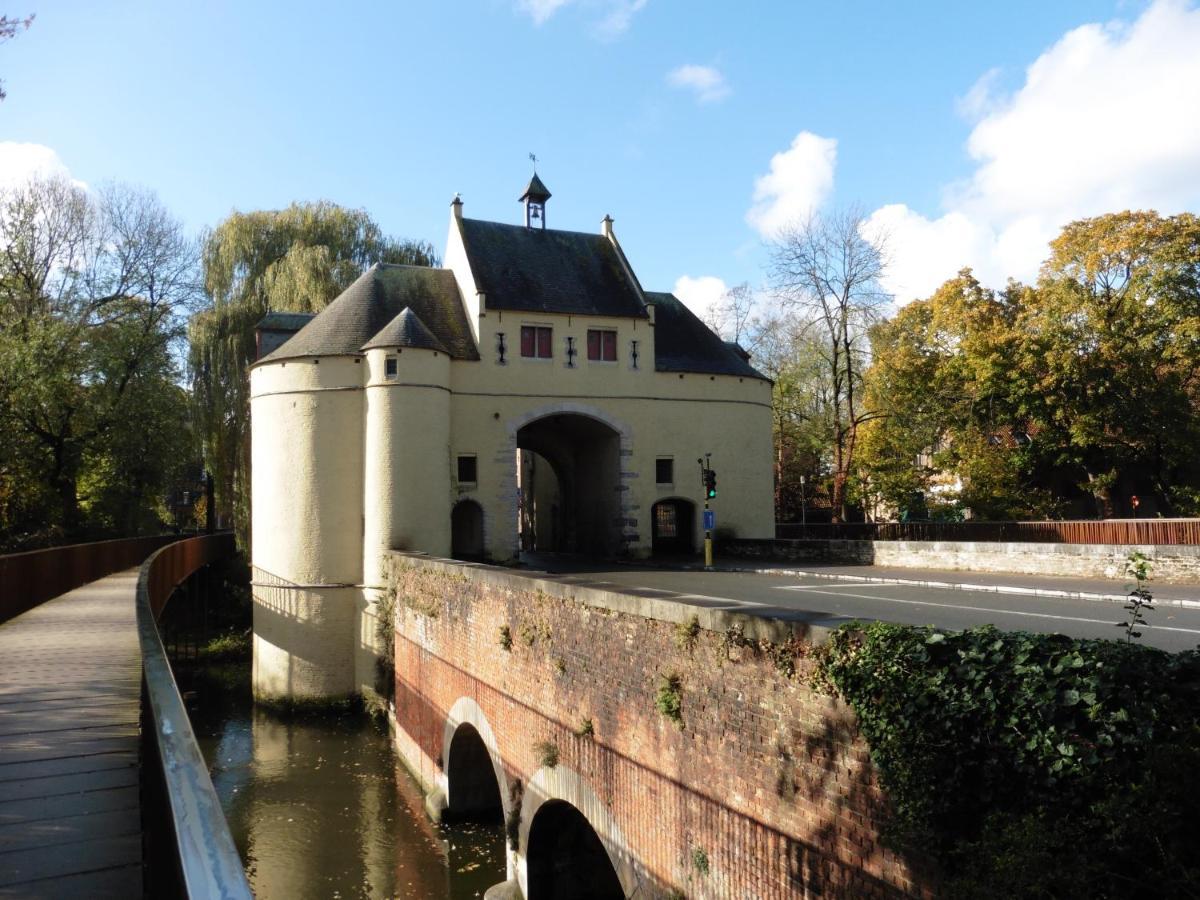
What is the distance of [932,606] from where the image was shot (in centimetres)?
1288

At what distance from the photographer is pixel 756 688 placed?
6.91m

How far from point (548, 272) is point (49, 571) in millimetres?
17239

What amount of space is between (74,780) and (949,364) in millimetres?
33608

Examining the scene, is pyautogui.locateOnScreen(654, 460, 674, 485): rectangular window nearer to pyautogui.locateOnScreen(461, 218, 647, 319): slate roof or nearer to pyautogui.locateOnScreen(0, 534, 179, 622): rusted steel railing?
pyautogui.locateOnScreen(461, 218, 647, 319): slate roof

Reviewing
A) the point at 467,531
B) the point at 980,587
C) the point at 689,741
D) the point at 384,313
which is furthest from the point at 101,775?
the point at 467,531

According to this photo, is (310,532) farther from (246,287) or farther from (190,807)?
(190,807)

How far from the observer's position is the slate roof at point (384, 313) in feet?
81.7

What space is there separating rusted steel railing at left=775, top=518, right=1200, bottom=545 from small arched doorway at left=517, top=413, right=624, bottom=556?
8.47 meters

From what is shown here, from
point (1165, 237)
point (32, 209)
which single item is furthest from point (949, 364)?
point (32, 209)

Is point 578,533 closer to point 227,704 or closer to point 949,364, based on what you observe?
Result: point 227,704

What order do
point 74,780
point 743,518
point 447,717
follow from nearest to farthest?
1. point 74,780
2. point 447,717
3. point 743,518

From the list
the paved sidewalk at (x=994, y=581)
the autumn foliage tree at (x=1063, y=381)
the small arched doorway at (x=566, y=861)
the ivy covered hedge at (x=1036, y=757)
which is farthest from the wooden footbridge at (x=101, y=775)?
the autumn foliage tree at (x=1063, y=381)

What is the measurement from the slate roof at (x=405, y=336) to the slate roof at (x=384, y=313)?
68cm

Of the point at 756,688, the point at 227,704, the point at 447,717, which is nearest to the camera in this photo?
the point at 756,688
